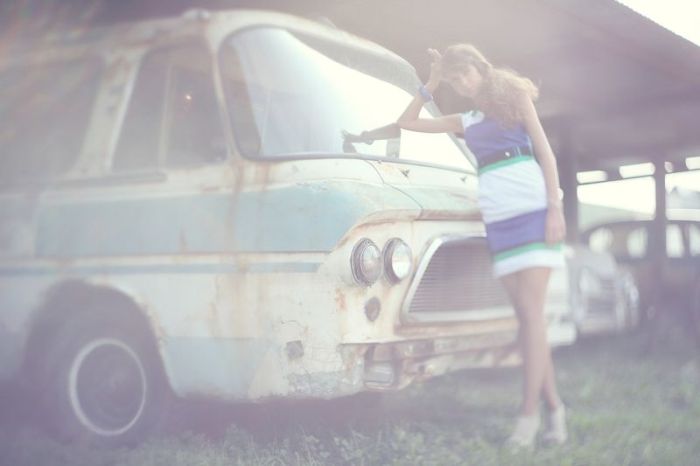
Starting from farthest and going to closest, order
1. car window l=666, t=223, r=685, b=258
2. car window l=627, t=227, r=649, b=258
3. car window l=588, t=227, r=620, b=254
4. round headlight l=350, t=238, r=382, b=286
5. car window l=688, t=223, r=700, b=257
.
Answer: car window l=588, t=227, r=620, b=254 < car window l=627, t=227, r=649, b=258 < car window l=688, t=223, r=700, b=257 < car window l=666, t=223, r=685, b=258 < round headlight l=350, t=238, r=382, b=286

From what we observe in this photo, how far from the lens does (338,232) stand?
3.56m

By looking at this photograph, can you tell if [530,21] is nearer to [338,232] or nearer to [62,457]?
[338,232]

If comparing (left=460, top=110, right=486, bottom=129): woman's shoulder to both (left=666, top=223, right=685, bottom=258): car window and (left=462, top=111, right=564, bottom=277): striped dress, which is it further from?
(left=666, top=223, right=685, bottom=258): car window

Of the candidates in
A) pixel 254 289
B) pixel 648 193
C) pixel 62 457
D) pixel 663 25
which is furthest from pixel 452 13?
pixel 648 193

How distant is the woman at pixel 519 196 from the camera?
3789mm

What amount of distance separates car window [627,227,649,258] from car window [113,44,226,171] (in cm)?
767

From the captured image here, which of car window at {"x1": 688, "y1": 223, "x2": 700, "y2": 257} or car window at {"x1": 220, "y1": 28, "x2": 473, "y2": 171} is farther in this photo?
car window at {"x1": 688, "y1": 223, "x2": 700, "y2": 257}

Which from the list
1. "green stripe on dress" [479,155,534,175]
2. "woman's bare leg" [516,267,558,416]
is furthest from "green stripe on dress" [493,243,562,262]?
"green stripe on dress" [479,155,534,175]

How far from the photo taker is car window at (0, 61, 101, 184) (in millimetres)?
4570

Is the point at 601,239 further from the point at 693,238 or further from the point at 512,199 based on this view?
the point at 512,199

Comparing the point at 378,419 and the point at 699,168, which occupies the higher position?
the point at 699,168

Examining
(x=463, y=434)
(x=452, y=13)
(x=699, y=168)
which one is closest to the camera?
(x=463, y=434)

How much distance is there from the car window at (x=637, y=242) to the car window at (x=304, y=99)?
22.5ft

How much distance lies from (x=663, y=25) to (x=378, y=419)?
313cm
